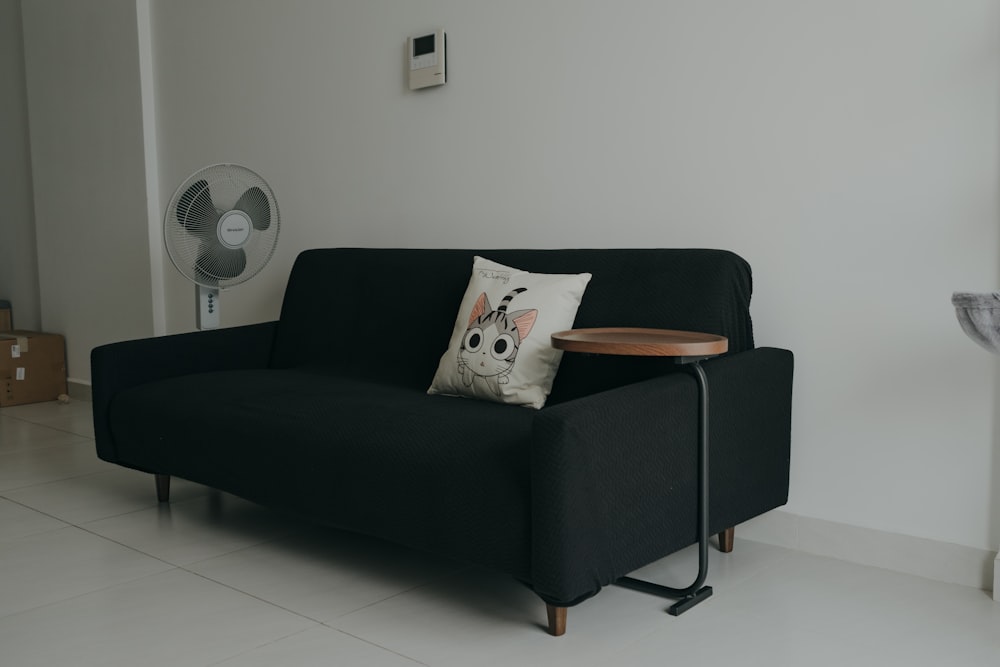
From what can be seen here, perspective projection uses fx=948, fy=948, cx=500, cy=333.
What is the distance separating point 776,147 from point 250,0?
264 centimetres

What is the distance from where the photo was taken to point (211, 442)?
2834 millimetres

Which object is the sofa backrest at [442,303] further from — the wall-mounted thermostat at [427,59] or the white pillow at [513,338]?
the wall-mounted thermostat at [427,59]

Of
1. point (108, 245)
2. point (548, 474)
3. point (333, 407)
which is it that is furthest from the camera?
point (108, 245)

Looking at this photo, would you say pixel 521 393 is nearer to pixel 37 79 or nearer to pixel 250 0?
pixel 250 0

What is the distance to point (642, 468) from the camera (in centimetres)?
215

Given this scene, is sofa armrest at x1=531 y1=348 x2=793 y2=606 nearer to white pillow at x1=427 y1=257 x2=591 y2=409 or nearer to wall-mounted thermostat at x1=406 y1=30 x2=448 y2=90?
white pillow at x1=427 y1=257 x2=591 y2=409

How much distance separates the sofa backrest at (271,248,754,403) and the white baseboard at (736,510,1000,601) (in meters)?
0.58

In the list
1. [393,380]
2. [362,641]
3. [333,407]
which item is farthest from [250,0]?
[362,641]

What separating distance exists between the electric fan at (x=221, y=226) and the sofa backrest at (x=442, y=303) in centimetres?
22

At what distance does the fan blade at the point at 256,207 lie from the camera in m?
3.54

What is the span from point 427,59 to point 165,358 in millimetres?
1467

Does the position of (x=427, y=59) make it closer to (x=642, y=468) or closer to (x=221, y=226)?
(x=221, y=226)

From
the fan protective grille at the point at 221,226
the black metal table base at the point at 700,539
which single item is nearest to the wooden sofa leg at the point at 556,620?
the black metal table base at the point at 700,539

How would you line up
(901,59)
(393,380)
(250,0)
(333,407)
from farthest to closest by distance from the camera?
(250,0) → (393,380) → (333,407) → (901,59)
